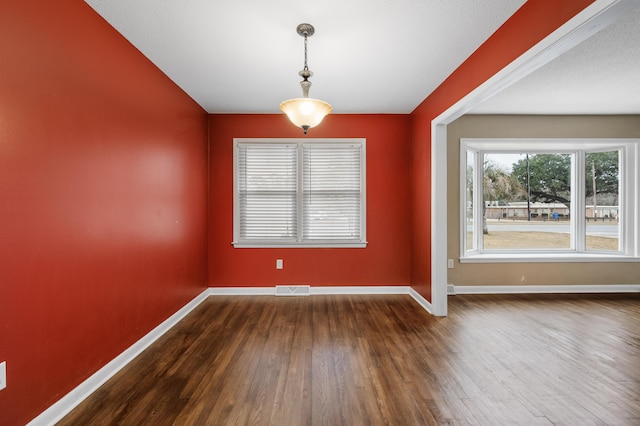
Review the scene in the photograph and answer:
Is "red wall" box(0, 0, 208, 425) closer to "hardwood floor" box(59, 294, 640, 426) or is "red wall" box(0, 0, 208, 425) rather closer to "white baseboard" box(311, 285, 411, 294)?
"hardwood floor" box(59, 294, 640, 426)

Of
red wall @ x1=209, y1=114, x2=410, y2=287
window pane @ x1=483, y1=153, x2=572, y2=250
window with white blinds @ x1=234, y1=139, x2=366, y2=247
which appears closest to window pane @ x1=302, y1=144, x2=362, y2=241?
window with white blinds @ x1=234, y1=139, x2=366, y2=247

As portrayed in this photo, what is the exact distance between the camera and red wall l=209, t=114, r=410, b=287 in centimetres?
423

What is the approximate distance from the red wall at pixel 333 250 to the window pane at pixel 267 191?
0.18 meters

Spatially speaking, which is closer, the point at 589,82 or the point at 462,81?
the point at 462,81

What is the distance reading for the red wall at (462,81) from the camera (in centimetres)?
178

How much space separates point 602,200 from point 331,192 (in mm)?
4230

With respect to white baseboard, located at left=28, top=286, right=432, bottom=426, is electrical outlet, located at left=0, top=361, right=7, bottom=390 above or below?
above

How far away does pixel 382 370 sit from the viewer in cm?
222

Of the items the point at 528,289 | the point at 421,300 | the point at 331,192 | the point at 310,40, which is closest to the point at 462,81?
the point at 310,40

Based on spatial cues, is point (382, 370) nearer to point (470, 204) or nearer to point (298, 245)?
point (298, 245)

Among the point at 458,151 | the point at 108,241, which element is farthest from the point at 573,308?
the point at 108,241

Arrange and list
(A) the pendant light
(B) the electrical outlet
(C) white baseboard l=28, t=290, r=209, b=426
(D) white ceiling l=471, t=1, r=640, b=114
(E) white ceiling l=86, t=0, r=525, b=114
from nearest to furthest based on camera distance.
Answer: (B) the electrical outlet → (C) white baseboard l=28, t=290, r=209, b=426 → (E) white ceiling l=86, t=0, r=525, b=114 → (A) the pendant light → (D) white ceiling l=471, t=1, r=640, b=114

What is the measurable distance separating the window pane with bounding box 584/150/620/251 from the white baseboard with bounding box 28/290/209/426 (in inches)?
238

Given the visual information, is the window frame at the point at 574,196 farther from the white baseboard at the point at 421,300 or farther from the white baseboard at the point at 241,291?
the white baseboard at the point at 241,291
